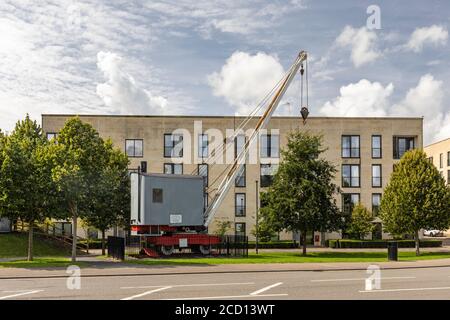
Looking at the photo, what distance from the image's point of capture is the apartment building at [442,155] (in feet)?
296

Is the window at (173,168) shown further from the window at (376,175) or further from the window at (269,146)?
the window at (376,175)

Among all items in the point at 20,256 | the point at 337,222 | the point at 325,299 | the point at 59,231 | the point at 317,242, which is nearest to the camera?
the point at 325,299

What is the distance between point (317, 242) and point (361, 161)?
9910 millimetres

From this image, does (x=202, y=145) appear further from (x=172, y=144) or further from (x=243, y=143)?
(x=243, y=143)

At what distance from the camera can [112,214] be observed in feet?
122

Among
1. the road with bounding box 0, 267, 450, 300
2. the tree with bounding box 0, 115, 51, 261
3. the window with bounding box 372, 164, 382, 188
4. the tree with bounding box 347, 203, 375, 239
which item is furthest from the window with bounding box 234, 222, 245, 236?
the road with bounding box 0, 267, 450, 300

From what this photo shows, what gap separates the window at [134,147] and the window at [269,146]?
12.4m

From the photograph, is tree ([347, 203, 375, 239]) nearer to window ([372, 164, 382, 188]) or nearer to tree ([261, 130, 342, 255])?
window ([372, 164, 382, 188])

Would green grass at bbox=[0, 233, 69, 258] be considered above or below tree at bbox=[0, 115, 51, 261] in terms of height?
below

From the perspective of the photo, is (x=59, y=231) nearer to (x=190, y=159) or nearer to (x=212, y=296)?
(x=190, y=159)

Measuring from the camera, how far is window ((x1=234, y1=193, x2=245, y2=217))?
194 ft

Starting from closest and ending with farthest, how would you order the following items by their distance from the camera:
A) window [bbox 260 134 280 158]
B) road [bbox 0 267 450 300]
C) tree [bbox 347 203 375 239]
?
road [bbox 0 267 450 300] < tree [bbox 347 203 375 239] < window [bbox 260 134 280 158]

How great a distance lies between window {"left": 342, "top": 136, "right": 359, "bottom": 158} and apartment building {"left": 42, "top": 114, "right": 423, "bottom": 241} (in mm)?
103
